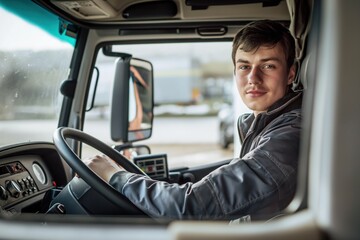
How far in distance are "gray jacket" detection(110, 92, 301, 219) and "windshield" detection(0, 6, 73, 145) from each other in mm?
994

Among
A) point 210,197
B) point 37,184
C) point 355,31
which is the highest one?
point 355,31

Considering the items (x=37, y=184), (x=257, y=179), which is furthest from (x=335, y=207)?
(x=37, y=184)

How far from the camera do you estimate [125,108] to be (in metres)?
2.83

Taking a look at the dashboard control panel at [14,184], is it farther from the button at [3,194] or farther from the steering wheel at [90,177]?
the steering wheel at [90,177]

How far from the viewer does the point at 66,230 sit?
965 mm

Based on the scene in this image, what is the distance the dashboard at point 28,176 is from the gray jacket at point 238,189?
2.22 feet

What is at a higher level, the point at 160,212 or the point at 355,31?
the point at 355,31

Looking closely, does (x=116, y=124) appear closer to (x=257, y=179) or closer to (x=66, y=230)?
(x=257, y=179)

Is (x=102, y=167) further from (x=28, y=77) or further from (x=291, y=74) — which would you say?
(x=28, y=77)

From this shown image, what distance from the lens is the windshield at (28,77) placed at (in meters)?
2.12

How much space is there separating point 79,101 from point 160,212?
1580 mm

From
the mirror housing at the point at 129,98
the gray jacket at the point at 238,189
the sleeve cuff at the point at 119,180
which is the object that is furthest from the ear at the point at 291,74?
the mirror housing at the point at 129,98

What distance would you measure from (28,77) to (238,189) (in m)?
1.63

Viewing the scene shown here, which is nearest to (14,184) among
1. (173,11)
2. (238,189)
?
(238,189)
